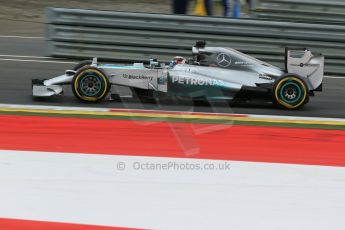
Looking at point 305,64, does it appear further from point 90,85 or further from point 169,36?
point 169,36

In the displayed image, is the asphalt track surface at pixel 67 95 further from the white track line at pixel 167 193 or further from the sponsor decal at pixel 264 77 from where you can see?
the white track line at pixel 167 193

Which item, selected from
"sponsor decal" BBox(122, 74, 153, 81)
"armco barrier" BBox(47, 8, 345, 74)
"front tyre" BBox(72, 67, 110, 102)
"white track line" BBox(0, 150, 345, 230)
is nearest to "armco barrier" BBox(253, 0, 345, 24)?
"armco barrier" BBox(47, 8, 345, 74)

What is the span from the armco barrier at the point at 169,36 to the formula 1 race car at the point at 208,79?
2.64 metres

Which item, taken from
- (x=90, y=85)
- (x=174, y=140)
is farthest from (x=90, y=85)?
(x=174, y=140)

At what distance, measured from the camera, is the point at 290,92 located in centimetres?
781

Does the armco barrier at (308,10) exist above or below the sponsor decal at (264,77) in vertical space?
above

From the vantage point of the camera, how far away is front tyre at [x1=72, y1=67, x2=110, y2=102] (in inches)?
303

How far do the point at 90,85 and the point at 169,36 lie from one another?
123 inches

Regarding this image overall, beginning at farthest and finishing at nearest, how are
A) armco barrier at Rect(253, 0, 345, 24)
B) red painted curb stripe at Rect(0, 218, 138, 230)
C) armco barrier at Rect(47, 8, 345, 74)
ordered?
1. armco barrier at Rect(253, 0, 345, 24)
2. armco barrier at Rect(47, 8, 345, 74)
3. red painted curb stripe at Rect(0, 218, 138, 230)

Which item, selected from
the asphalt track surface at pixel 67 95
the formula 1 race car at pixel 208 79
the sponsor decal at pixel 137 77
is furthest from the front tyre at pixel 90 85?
the sponsor decal at pixel 137 77

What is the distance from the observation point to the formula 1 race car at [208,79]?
7719mm

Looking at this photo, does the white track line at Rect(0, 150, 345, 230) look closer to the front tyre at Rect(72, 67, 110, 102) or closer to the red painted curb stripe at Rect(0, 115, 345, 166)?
the red painted curb stripe at Rect(0, 115, 345, 166)

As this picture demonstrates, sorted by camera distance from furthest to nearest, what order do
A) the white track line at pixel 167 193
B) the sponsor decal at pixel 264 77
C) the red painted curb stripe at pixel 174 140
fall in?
1. the sponsor decal at pixel 264 77
2. the red painted curb stripe at pixel 174 140
3. the white track line at pixel 167 193

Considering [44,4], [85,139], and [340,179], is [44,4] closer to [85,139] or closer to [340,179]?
[85,139]
